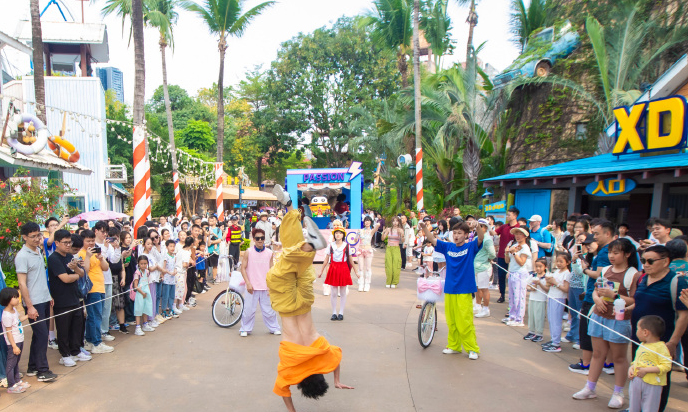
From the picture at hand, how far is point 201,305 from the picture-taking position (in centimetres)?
951

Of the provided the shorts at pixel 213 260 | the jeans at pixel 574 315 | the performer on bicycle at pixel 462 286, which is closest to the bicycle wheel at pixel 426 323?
the performer on bicycle at pixel 462 286

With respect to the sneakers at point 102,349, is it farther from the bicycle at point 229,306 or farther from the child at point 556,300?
the child at point 556,300

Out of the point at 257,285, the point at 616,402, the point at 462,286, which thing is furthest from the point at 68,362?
the point at 616,402

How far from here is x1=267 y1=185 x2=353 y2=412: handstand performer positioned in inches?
171

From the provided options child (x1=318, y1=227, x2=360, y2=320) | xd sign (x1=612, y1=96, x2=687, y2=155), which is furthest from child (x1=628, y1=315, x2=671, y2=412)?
xd sign (x1=612, y1=96, x2=687, y2=155)

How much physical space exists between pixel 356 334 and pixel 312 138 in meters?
28.6

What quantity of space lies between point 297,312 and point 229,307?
356 centimetres

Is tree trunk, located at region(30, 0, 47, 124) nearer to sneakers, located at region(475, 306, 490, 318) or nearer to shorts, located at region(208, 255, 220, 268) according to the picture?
shorts, located at region(208, 255, 220, 268)

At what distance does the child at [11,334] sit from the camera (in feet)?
15.8

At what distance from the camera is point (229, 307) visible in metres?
7.80

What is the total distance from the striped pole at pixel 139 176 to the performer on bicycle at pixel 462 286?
6.61 meters

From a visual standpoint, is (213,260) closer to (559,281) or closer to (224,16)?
(559,281)

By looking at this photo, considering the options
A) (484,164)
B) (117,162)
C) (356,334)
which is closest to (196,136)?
(117,162)

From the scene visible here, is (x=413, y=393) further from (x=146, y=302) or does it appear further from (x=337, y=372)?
(x=146, y=302)
